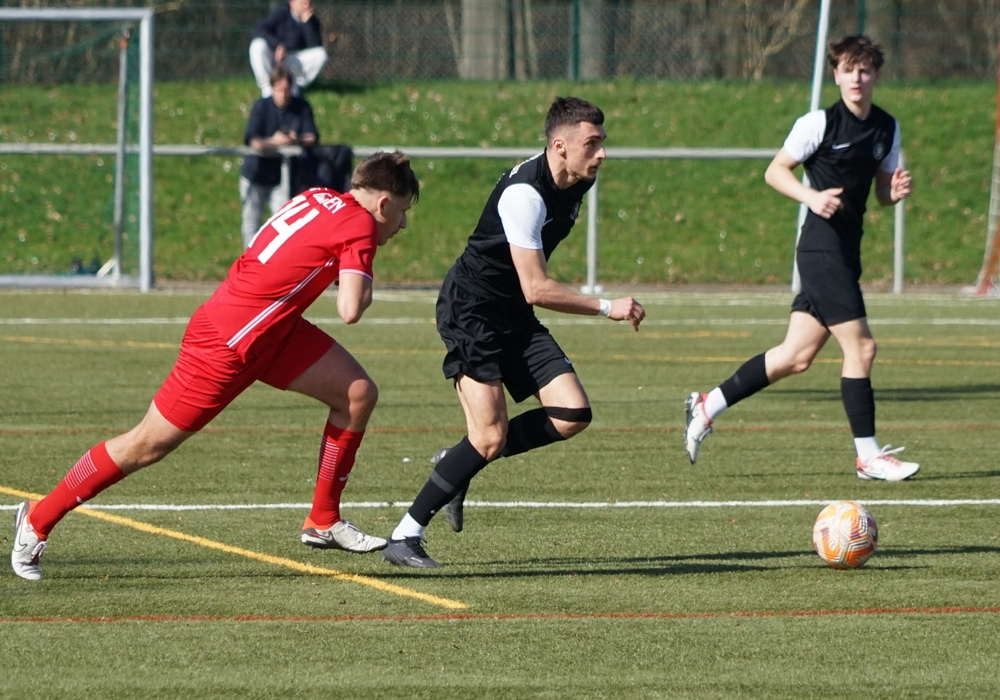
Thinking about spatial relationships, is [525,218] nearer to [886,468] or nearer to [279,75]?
[886,468]

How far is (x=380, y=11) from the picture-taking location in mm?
25688

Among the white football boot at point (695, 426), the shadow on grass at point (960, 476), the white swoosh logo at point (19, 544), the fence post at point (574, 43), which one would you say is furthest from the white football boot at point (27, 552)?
the fence post at point (574, 43)

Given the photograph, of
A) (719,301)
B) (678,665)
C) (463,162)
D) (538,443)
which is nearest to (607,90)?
(463,162)

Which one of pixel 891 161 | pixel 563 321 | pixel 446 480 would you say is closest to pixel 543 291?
pixel 446 480

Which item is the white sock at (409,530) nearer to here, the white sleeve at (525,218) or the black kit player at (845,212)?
the white sleeve at (525,218)

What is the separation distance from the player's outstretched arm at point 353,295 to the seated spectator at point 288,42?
15.1m

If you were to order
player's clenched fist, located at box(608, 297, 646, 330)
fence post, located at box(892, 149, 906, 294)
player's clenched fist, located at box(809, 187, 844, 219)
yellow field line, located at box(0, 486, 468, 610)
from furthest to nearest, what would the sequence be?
fence post, located at box(892, 149, 906, 294)
player's clenched fist, located at box(809, 187, 844, 219)
player's clenched fist, located at box(608, 297, 646, 330)
yellow field line, located at box(0, 486, 468, 610)

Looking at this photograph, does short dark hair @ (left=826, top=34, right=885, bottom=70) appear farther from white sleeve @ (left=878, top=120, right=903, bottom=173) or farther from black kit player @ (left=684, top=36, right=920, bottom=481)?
white sleeve @ (left=878, top=120, right=903, bottom=173)

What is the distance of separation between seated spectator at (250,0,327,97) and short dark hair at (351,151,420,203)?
48.4 ft

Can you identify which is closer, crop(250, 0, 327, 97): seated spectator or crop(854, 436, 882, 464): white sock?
crop(854, 436, 882, 464): white sock

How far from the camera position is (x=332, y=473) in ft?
20.5

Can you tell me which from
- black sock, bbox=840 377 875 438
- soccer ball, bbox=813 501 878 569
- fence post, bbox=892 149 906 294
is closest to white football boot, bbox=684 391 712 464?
black sock, bbox=840 377 875 438

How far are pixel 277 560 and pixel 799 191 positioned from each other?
3381mm

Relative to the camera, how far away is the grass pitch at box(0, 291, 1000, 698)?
4562mm
